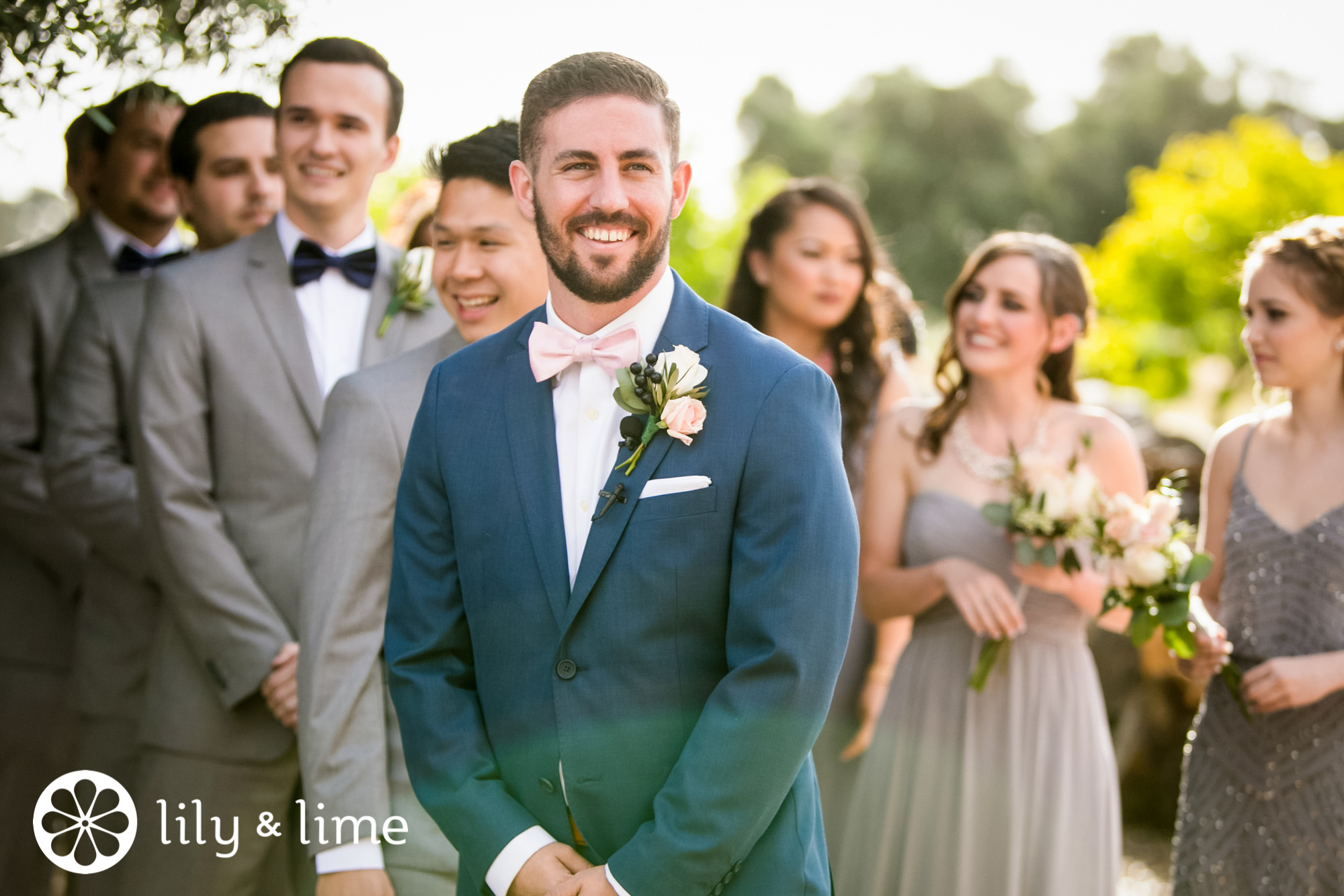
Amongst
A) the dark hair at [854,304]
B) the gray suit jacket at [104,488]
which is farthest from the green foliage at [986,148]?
the gray suit jacket at [104,488]

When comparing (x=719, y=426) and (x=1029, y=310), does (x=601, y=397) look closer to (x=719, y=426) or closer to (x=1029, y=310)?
(x=719, y=426)

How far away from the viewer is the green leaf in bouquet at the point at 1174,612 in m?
3.31

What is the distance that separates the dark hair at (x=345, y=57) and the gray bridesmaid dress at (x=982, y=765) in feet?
7.21

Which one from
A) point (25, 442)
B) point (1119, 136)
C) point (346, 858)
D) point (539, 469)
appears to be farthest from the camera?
point (1119, 136)

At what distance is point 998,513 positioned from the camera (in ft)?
11.7

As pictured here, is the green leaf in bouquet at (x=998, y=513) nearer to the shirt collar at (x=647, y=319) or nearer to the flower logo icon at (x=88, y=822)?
the shirt collar at (x=647, y=319)

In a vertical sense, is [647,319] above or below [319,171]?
below

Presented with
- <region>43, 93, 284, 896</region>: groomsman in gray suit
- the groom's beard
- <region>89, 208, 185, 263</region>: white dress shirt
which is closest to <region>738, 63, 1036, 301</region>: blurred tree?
<region>89, 208, 185, 263</region>: white dress shirt

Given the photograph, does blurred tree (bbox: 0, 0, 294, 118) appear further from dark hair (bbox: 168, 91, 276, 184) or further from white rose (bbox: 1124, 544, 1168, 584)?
white rose (bbox: 1124, 544, 1168, 584)

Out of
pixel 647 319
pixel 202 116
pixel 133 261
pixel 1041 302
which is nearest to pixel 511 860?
pixel 647 319

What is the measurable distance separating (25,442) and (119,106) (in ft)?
4.31

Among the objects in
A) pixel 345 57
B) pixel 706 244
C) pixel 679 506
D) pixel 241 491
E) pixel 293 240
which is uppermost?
pixel 706 244

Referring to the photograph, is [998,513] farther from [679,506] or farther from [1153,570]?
[679,506]

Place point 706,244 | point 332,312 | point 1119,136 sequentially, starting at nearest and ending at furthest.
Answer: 1. point 332,312
2. point 706,244
3. point 1119,136
